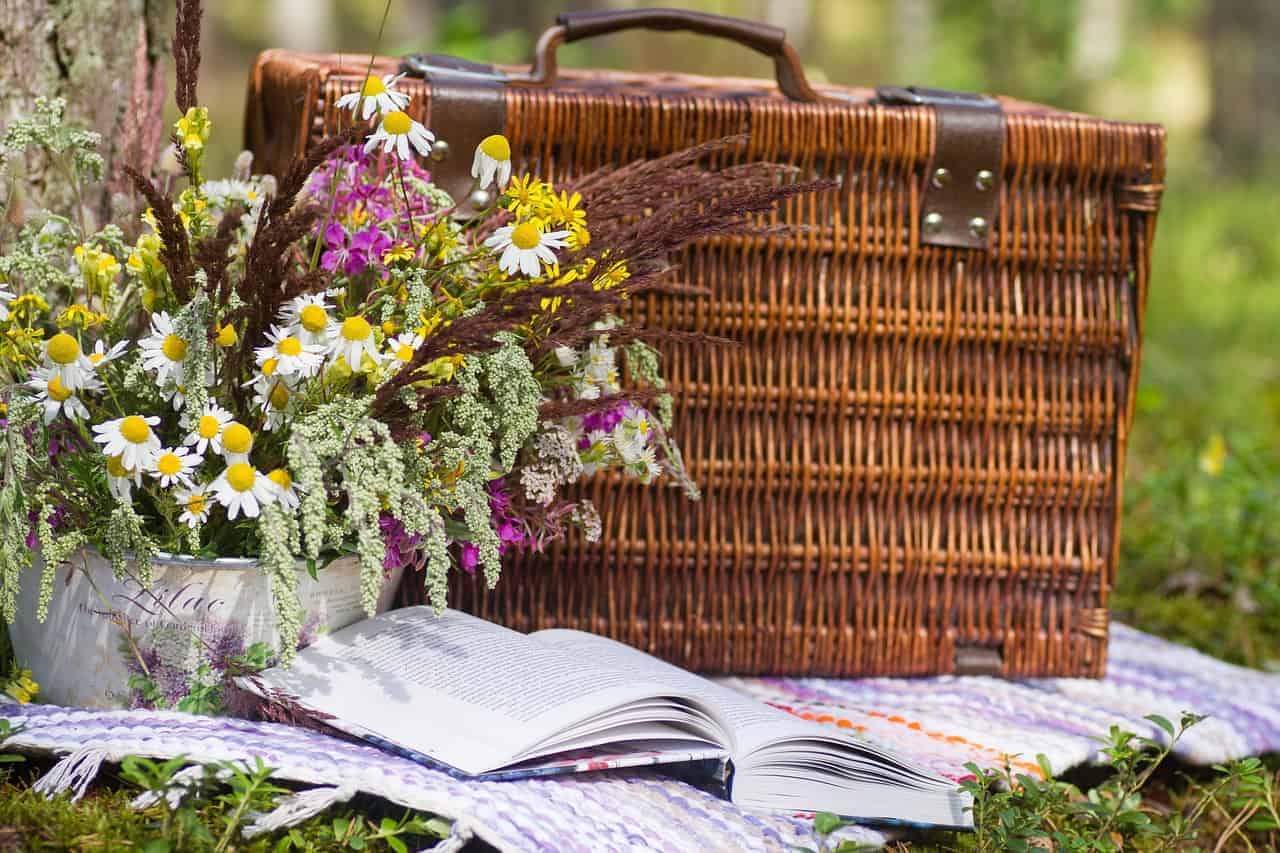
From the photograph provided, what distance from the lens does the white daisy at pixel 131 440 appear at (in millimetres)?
1038

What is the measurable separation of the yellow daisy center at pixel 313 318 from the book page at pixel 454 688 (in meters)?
0.35

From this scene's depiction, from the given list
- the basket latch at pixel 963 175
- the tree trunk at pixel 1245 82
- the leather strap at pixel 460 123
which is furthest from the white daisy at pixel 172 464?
the tree trunk at pixel 1245 82

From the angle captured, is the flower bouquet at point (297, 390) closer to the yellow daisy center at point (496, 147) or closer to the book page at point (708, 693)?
the yellow daisy center at point (496, 147)

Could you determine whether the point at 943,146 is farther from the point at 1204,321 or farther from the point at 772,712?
the point at 1204,321

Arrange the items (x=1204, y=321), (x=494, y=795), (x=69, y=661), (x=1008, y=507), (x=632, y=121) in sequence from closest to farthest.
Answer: (x=494, y=795) < (x=69, y=661) < (x=632, y=121) < (x=1008, y=507) < (x=1204, y=321)

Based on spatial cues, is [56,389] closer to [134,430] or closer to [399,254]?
[134,430]

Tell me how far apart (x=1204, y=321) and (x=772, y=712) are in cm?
451

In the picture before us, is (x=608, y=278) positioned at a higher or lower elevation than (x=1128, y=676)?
higher

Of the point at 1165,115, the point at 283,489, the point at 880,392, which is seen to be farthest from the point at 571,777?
the point at 1165,115

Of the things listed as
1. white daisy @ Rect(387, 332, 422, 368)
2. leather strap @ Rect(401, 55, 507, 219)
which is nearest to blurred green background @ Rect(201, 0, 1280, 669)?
leather strap @ Rect(401, 55, 507, 219)

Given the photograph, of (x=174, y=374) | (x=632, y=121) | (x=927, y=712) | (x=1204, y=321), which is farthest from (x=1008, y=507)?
(x=1204, y=321)

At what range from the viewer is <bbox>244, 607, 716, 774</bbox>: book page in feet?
3.64

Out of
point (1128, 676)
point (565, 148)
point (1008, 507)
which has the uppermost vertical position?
point (565, 148)

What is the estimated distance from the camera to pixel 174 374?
111cm
